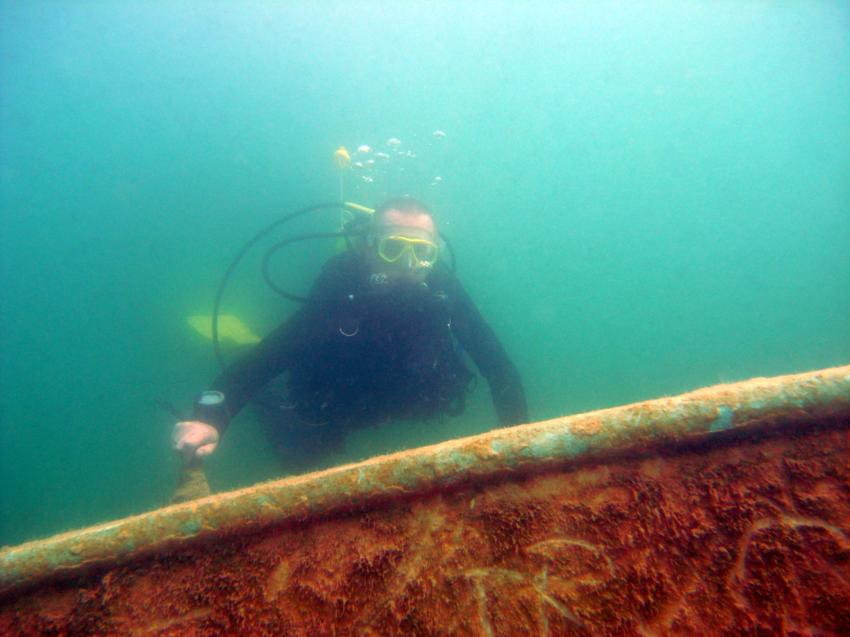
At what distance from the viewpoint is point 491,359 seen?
422 centimetres

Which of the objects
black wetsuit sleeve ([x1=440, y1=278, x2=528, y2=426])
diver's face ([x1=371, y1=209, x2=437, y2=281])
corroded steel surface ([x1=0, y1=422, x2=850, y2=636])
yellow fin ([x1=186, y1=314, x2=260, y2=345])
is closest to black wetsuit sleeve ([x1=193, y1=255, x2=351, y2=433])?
A: diver's face ([x1=371, y1=209, x2=437, y2=281])

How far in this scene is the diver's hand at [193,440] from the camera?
208 centimetres

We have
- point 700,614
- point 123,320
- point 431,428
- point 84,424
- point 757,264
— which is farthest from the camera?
point 757,264

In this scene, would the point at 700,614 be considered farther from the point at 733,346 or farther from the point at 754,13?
the point at 754,13

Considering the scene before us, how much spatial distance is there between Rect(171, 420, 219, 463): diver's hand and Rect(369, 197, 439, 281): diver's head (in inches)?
105

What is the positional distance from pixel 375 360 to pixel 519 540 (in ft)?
10.6

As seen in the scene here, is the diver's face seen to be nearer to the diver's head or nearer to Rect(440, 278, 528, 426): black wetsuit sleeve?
the diver's head

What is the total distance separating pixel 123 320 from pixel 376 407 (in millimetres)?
14153

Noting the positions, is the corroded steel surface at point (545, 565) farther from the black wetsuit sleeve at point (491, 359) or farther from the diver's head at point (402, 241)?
Result: the diver's head at point (402, 241)

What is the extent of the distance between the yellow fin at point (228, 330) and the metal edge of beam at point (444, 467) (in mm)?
5804

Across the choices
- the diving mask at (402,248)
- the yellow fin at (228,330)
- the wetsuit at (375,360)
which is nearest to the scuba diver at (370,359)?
the wetsuit at (375,360)

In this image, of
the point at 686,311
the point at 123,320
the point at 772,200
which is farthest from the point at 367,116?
the point at 772,200

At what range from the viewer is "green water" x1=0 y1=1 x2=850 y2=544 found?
11.9 m

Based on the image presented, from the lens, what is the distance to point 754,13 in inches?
1204
